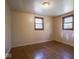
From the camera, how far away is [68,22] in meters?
5.03

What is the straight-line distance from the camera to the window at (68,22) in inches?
186

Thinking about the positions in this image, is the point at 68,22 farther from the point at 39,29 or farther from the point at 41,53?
the point at 41,53

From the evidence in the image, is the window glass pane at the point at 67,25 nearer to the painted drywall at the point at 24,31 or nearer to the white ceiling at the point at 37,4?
the white ceiling at the point at 37,4

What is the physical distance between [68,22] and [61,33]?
1.09 meters

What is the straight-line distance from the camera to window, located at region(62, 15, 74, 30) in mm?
4720

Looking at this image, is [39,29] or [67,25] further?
[39,29]

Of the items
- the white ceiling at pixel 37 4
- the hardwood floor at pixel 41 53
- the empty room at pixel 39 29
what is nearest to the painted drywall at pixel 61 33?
the empty room at pixel 39 29

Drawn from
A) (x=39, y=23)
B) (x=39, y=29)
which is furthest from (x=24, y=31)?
(x=39, y=23)

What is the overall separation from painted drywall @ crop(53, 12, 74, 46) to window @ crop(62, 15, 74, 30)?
0.83 feet

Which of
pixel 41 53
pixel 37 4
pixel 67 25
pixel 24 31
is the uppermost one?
pixel 37 4

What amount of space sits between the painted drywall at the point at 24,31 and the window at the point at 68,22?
168 cm

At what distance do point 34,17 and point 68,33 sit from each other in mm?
2620

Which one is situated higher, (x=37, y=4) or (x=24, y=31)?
(x=37, y=4)

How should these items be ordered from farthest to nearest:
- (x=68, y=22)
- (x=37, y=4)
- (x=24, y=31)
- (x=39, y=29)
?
(x=39, y=29), (x=68, y=22), (x=24, y=31), (x=37, y=4)
